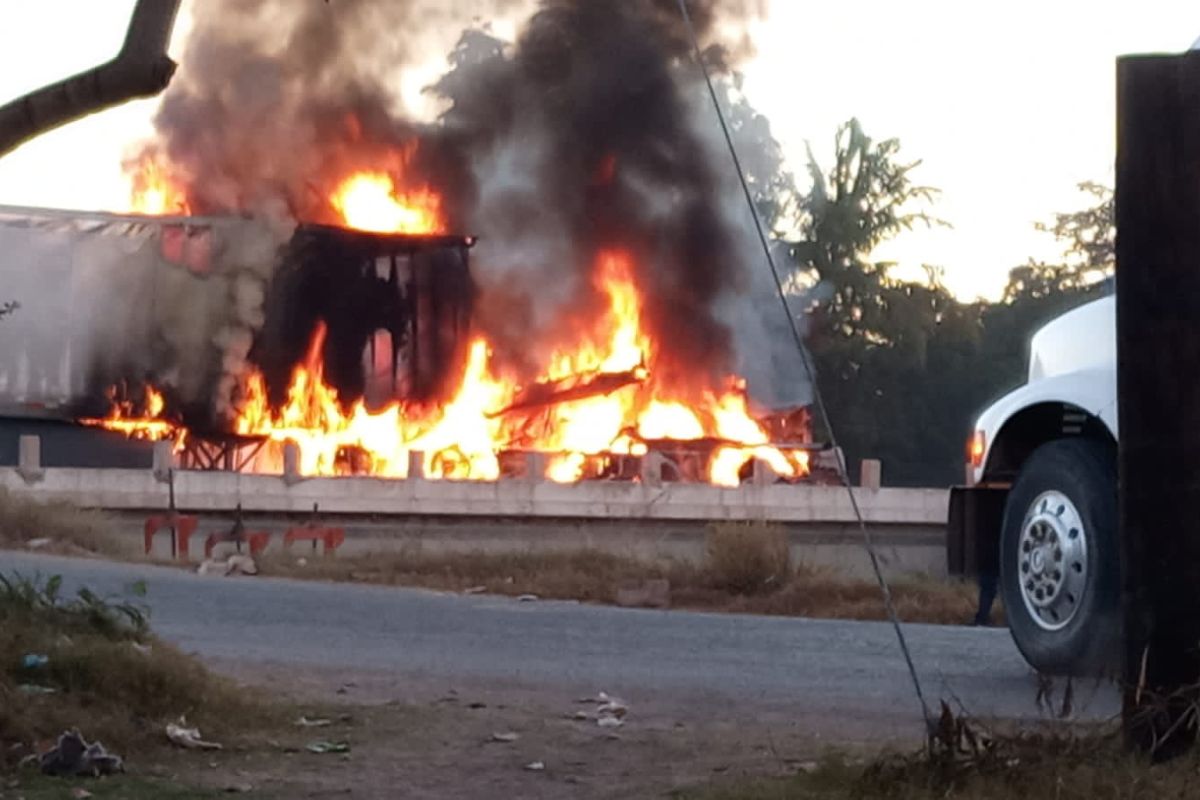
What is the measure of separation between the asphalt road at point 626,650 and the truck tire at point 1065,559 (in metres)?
0.19

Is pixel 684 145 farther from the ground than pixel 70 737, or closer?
farther from the ground

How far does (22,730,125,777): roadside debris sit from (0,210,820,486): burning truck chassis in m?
24.5

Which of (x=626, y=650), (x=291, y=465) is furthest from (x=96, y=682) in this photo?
(x=291, y=465)

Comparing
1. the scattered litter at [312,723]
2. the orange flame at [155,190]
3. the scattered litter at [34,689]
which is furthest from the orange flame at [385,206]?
the scattered litter at [34,689]

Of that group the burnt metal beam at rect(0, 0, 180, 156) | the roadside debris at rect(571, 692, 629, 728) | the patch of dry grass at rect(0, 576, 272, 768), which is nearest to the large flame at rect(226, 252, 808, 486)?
the roadside debris at rect(571, 692, 629, 728)

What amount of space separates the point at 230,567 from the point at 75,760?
11511 millimetres

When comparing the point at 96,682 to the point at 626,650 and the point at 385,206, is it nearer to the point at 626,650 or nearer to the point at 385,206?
the point at 626,650

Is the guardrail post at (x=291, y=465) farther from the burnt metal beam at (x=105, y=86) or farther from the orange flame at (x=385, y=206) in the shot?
the burnt metal beam at (x=105, y=86)

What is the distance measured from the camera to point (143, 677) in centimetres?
621

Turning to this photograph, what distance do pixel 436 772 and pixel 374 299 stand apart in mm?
27008

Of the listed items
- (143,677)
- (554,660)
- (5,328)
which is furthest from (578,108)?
(143,677)

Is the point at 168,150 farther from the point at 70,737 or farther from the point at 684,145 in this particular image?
the point at 70,737

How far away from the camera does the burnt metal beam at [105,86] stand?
576 centimetres

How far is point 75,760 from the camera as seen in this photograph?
5305mm
